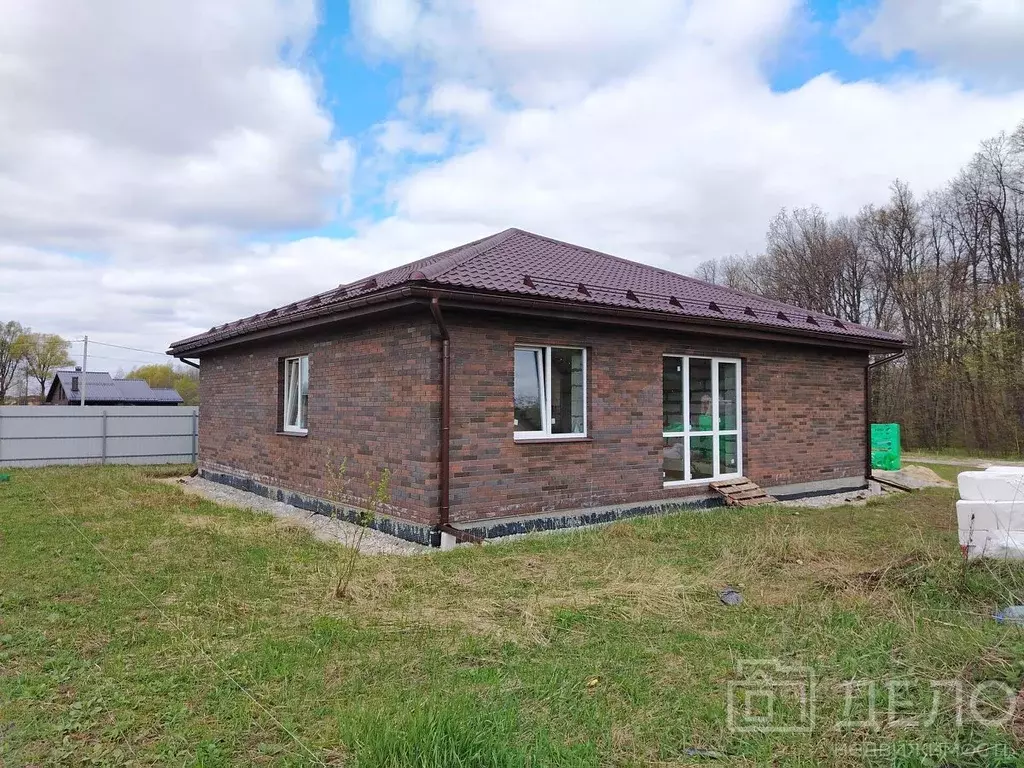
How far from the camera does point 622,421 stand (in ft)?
28.8

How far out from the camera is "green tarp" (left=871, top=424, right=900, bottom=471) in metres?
16.5

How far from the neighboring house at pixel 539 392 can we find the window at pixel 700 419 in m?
0.03

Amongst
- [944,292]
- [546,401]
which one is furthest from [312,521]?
[944,292]

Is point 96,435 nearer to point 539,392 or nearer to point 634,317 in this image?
point 539,392

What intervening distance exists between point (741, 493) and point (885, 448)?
9371 millimetres

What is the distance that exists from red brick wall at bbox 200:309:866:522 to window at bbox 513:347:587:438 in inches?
6.8

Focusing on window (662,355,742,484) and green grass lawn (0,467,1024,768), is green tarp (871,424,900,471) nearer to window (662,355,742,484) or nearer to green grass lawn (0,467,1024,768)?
window (662,355,742,484)

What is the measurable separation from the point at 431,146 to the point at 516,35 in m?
3.76

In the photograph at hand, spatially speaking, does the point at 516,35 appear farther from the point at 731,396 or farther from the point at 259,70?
the point at 731,396

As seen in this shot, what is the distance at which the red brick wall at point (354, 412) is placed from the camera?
728cm

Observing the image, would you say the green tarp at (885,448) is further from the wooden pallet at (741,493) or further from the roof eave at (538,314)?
the wooden pallet at (741,493)

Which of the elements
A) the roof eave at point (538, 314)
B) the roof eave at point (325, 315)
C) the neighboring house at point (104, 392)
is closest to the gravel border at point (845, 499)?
the roof eave at point (538, 314)

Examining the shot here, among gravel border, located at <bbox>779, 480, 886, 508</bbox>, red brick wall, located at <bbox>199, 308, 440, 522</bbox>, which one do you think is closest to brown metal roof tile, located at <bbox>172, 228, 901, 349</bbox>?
red brick wall, located at <bbox>199, 308, 440, 522</bbox>

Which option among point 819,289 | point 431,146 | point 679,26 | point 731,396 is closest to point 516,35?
point 679,26
